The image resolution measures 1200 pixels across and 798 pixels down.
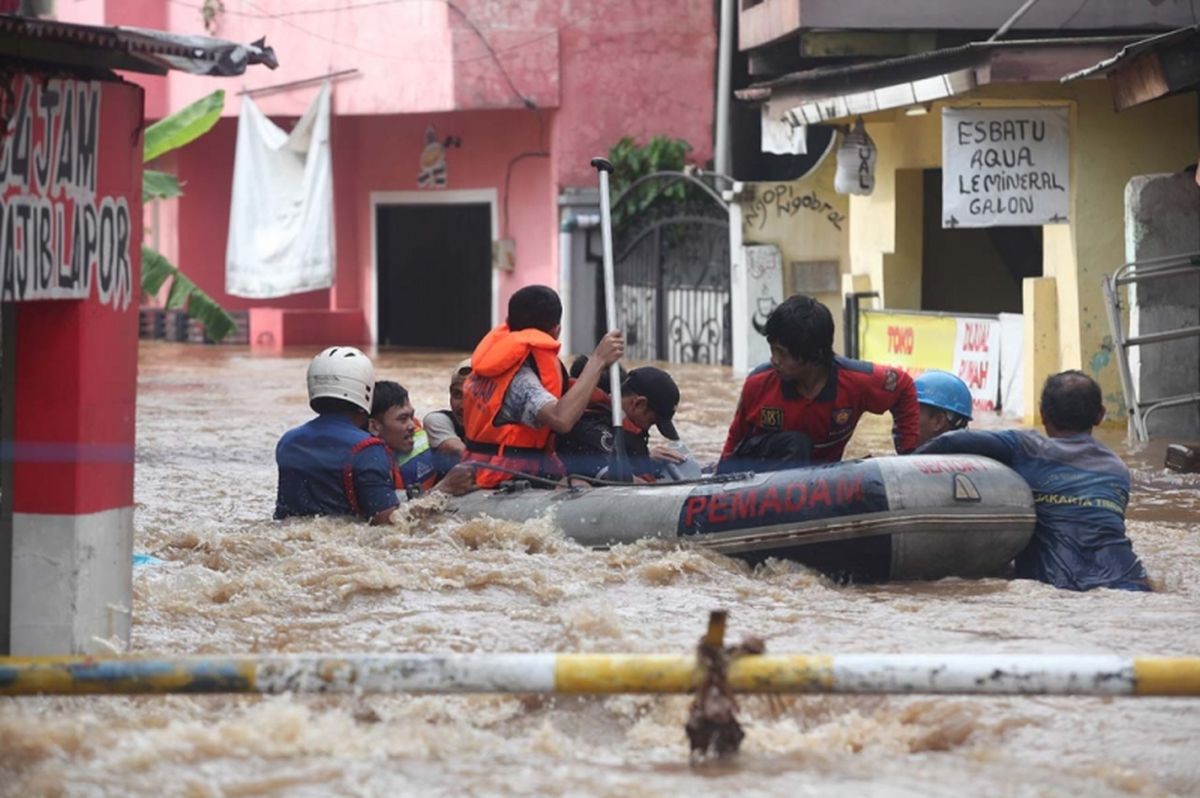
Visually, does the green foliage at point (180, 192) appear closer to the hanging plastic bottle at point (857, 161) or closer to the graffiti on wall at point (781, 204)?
the graffiti on wall at point (781, 204)

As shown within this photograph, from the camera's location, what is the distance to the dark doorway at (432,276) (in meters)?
26.9

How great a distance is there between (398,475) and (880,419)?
787 cm

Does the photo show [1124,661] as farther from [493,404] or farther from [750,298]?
[750,298]

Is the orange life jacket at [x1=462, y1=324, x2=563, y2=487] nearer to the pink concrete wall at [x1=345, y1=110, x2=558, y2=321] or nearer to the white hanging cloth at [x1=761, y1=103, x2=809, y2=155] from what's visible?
the white hanging cloth at [x1=761, y1=103, x2=809, y2=155]

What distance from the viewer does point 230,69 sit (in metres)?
6.01

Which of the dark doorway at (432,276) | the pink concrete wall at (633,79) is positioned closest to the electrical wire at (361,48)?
the pink concrete wall at (633,79)

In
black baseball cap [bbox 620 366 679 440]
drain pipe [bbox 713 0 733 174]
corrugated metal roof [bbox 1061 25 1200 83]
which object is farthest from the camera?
drain pipe [bbox 713 0 733 174]

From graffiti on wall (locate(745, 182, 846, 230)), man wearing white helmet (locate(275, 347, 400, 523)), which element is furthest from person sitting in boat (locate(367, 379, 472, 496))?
graffiti on wall (locate(745, 182, 846, 230))

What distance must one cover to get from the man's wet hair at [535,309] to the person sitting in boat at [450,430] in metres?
0.58

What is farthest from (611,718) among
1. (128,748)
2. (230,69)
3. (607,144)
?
(607,144)

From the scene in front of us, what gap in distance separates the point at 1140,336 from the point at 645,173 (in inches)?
413

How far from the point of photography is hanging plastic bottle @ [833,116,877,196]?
17922 millimetres

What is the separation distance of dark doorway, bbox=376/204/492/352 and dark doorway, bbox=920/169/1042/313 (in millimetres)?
8211

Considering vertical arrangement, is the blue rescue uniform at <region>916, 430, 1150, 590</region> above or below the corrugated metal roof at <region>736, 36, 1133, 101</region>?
below
